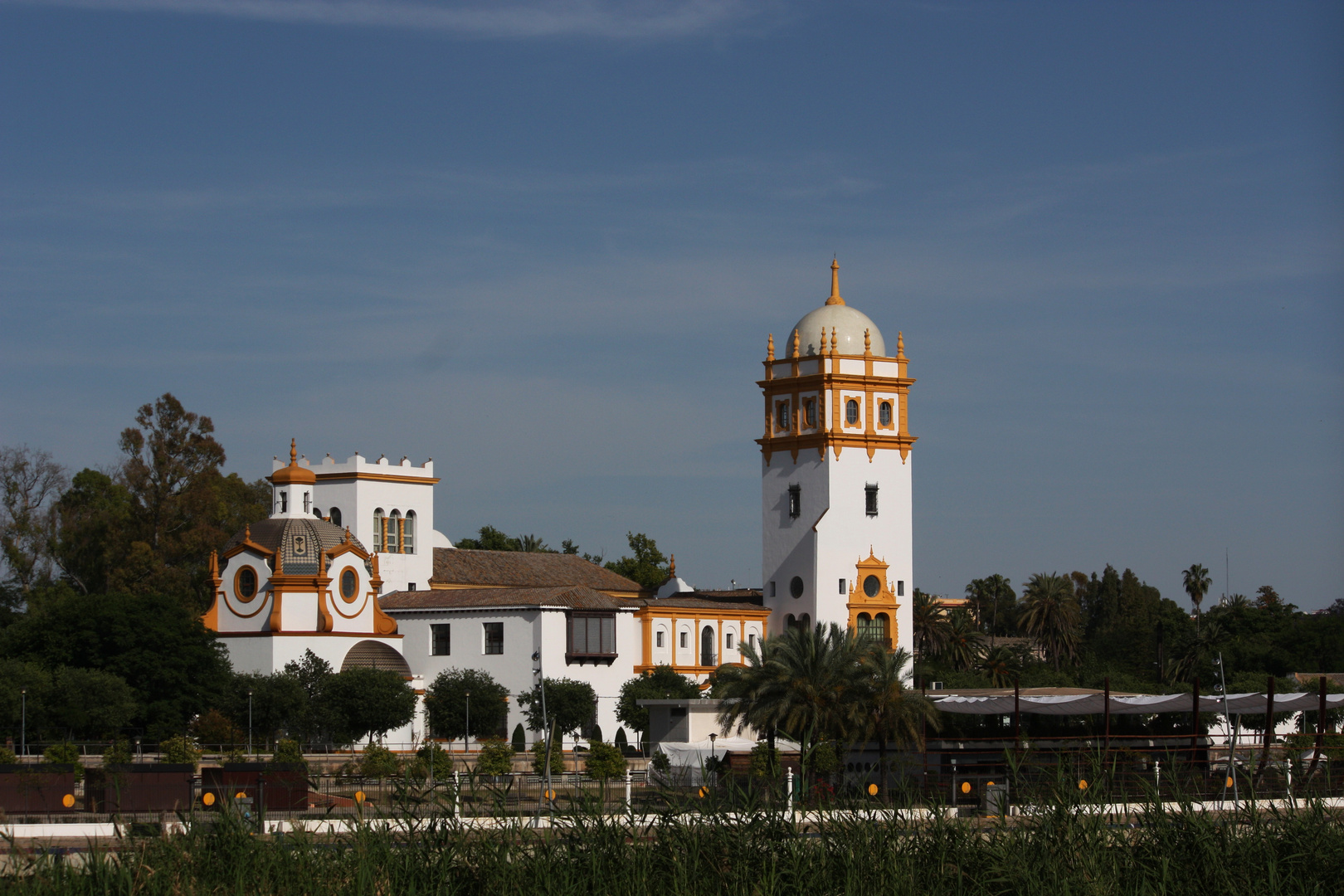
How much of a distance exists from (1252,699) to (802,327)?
35.0 metres

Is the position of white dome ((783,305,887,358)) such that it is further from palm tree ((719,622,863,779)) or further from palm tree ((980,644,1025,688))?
palm tree ((719,622,863,779))

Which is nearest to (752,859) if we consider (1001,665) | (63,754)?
(63,754)

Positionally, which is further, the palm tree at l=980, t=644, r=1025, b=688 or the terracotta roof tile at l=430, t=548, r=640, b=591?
the palm tree at l=980, t=644, r=1025, b=688

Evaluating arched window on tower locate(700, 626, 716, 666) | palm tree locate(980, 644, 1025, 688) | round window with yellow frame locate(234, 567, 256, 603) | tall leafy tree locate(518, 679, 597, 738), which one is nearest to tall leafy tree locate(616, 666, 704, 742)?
tall leafy tree locate(518, 679, 597, 738)

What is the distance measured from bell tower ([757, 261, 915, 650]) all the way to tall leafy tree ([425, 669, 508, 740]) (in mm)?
15427

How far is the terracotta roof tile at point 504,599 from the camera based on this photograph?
2576 inches

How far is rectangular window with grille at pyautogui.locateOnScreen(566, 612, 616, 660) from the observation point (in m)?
65.4

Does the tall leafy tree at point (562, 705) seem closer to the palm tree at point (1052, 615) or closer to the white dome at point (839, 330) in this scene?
the white dome at point (839, 330)

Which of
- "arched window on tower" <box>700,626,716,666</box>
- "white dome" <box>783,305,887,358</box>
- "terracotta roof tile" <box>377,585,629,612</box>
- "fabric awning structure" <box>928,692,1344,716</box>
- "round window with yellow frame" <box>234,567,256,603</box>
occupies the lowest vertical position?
"fabric awning structure" <box>928,692,1344,716</box>

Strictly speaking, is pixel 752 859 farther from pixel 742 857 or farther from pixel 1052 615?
pixel 1052 615

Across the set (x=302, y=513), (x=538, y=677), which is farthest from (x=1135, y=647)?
(x=302, y=513)

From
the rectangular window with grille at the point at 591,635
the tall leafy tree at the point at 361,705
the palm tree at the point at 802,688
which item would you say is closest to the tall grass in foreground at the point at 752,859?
the palm tree at the point at 802,688

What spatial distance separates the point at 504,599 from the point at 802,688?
84.1 feet

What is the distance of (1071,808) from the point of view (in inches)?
727
